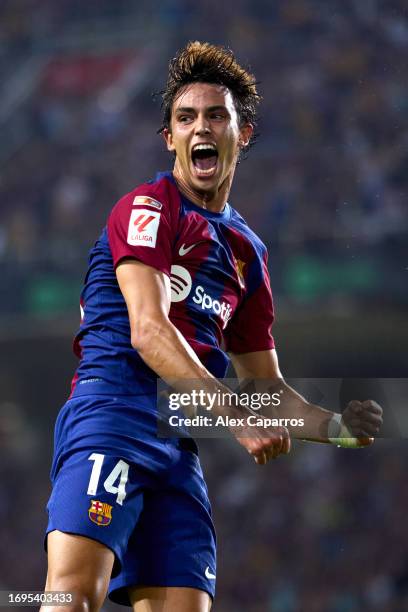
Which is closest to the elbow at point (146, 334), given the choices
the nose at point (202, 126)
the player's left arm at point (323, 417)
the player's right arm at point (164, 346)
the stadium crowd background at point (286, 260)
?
the player's right arm at point (164, 346)

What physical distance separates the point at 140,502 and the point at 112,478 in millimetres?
127

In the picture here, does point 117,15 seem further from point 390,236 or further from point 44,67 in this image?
point 390,236

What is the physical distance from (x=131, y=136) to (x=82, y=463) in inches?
379

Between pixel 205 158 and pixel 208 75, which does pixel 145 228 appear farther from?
pixel 208 75

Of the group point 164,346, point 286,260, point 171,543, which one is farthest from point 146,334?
point 286,260

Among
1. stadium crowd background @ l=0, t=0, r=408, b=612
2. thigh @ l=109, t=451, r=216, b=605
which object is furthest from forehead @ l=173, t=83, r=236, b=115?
stadium crowd background @ l=0, t=0, r=408, b=612

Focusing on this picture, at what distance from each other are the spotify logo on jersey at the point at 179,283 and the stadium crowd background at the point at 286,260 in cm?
505

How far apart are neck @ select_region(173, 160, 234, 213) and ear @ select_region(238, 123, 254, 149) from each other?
0.19m

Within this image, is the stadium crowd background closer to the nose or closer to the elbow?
the nose

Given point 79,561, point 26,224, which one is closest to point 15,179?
point 26,224

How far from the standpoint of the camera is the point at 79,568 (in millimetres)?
2664

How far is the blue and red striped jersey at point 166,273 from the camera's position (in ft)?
9.79

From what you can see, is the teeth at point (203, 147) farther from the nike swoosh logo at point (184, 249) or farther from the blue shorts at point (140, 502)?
the blue shorts at point (140, 502)

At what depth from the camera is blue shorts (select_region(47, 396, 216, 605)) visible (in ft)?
9.16
